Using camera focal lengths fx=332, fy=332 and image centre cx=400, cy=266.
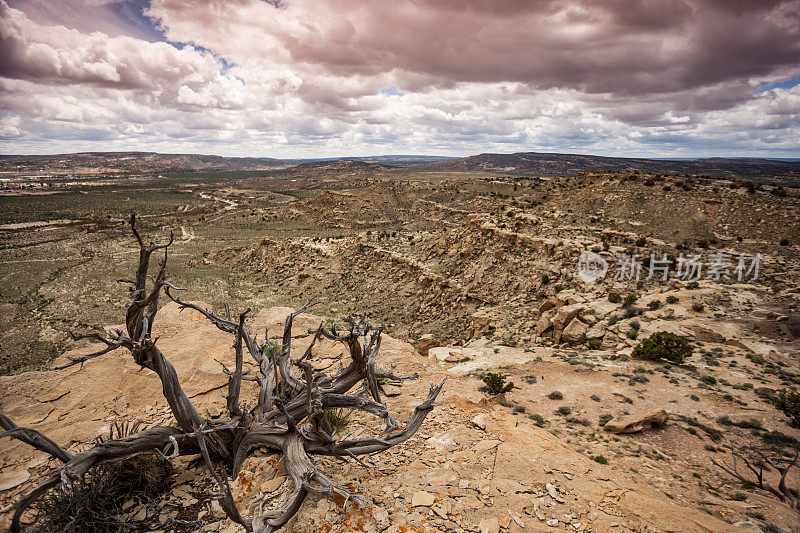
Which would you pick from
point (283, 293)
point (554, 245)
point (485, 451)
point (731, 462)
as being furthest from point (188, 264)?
point (731, 462)

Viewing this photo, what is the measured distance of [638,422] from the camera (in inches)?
361

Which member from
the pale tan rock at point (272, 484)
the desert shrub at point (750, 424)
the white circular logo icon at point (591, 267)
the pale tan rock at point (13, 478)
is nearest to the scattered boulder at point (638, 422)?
the desert shrub at point (750, 424)

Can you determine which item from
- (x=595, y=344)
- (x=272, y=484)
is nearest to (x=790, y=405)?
(x=595, y=344)

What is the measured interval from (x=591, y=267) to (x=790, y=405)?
12.5 metres

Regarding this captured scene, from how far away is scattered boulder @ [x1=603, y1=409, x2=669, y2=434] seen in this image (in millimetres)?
9164

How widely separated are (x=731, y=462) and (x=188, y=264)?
43337 mm

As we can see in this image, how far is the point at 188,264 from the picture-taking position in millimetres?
37125

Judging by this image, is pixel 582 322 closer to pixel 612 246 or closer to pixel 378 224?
pixel 612 246

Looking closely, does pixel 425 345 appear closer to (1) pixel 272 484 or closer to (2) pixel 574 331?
(2) pixel 574 331

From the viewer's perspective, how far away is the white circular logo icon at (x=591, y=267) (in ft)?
68.8

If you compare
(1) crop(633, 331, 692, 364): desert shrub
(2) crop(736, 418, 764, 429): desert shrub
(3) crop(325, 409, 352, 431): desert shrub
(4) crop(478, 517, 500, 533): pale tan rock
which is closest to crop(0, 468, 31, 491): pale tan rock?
(3) crop(325, 409, 352, 431): desert shrub

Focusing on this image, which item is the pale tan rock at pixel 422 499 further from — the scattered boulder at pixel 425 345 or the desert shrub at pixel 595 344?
the desert shrub at pixel 595 344

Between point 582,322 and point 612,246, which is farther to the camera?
point 612,246

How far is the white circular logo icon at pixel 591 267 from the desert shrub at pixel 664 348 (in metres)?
7.12
